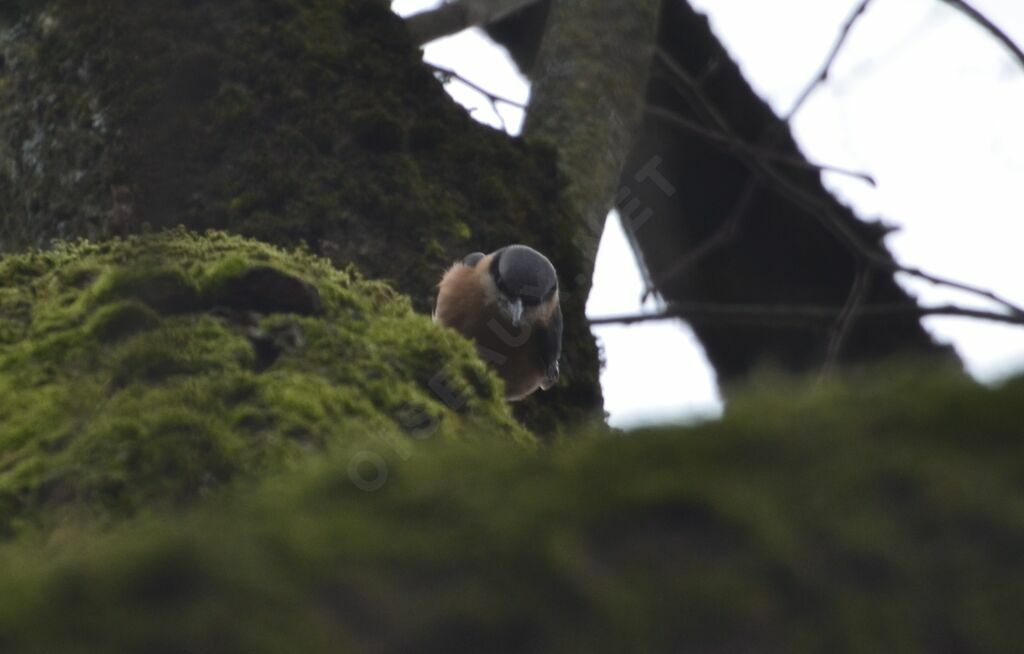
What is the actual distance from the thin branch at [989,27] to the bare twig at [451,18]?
1.48 meters

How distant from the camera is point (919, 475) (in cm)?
88

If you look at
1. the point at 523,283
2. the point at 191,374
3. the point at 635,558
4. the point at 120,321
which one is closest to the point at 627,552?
the point at 635,558

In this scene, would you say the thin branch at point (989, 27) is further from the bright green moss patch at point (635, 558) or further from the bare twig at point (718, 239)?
the bright green moss patch at point (635, 558)

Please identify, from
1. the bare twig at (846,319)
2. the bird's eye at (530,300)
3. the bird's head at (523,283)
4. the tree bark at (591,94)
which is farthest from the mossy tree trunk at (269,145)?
the bare twig at (846,319)

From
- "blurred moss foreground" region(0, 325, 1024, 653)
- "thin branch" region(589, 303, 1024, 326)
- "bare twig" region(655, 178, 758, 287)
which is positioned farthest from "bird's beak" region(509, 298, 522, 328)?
"blurred moss foreground" region(0, 325, 1024, 653)

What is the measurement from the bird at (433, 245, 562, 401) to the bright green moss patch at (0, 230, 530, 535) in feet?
3.51

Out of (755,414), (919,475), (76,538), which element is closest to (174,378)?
(76,538)

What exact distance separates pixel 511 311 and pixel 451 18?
94 cm

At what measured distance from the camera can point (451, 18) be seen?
4312mm

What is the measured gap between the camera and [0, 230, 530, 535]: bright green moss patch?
5.43 ft

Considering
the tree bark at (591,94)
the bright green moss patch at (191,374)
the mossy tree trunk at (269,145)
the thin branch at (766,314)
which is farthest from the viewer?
the thin branch at (766,314)

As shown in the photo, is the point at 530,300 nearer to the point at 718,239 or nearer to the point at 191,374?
the point at 718,239

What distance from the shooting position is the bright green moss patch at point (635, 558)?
80 centimetres

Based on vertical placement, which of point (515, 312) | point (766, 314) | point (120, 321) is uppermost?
point (766, 314)
